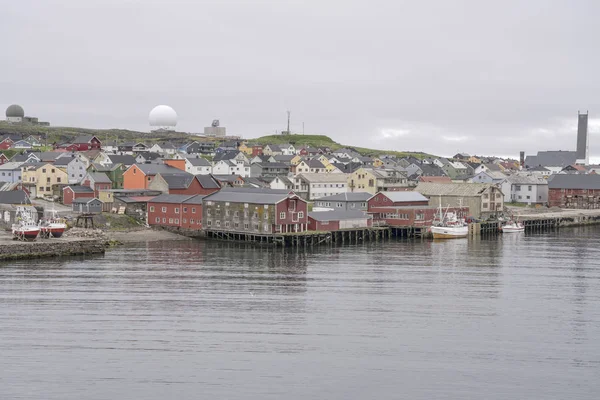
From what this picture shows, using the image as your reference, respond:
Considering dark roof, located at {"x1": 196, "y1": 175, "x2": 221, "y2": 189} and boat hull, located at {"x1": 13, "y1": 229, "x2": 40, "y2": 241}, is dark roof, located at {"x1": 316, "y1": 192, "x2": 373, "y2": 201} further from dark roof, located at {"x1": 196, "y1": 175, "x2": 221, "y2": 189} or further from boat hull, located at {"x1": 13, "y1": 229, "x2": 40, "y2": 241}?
boat hull, located at {"x1": 13, "y1": 229, "x2": 40, "y2": 241}

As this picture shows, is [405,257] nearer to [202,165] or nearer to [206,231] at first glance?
[206,231]

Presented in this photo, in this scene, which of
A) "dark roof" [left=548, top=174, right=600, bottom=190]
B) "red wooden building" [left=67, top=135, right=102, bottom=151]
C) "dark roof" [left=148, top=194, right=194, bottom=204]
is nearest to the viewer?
"dark roof" [left=148, top=194, right=194, bottom=204]

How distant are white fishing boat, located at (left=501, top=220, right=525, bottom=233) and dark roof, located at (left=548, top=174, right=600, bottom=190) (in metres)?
20.5

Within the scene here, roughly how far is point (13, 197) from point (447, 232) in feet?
105

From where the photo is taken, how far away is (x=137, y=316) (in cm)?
2880

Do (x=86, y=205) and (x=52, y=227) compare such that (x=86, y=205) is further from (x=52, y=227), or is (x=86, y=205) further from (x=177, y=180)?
(x=52, y=227)

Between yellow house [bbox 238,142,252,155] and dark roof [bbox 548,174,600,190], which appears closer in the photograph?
dark roof [bbox 548,174,600,190]

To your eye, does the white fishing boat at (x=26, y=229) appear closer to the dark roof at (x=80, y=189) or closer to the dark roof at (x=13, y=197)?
the dark roof at (x=13, y=197)

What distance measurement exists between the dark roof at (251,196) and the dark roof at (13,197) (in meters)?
12.9

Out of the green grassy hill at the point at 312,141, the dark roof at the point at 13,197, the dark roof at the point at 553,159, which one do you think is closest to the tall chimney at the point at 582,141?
the dark roof at the point at 553,159

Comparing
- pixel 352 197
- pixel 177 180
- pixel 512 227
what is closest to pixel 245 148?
pixel 177 180

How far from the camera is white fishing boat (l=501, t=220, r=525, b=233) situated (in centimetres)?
6606

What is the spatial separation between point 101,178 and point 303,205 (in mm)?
21408

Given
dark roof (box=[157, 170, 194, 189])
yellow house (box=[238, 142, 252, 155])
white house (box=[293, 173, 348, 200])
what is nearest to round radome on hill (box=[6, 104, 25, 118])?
yellow house (box=[238, 142, 252, 155])
